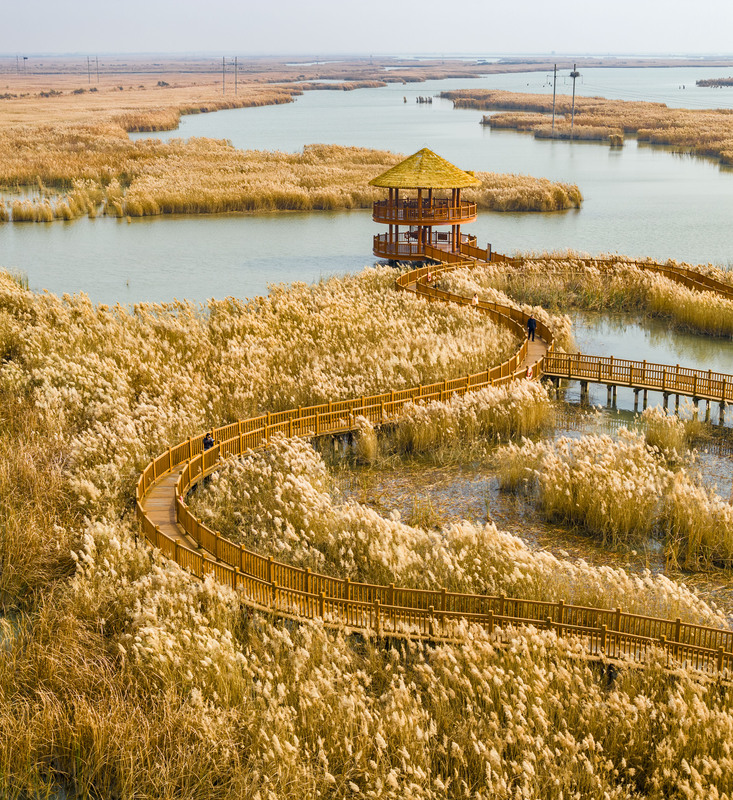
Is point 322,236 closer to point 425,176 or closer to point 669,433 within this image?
point 425,176

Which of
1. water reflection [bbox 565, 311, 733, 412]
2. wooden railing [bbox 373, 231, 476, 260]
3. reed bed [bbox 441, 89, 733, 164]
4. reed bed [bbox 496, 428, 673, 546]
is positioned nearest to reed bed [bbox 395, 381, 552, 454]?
reed bed [bbox 496, 428, 673, 546]

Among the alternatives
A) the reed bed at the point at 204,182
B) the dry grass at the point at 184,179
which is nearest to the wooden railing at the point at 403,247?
the reed bed at the point at 204,182

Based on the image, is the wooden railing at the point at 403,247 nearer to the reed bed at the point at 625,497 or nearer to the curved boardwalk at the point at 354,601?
the reed bed at the point at 625,497

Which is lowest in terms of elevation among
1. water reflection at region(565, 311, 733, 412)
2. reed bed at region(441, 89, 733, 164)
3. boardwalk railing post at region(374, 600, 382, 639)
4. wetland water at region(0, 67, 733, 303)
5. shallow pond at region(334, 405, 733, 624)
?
shallow pond at region(334, 405, 733, 624)

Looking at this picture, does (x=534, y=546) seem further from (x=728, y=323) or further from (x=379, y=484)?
(x=728, y=323)

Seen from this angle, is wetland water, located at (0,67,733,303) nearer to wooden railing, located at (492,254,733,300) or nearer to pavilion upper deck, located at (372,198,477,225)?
pavilion upper deck, located at (372,198,477,225)

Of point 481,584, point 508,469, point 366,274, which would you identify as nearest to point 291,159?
point 366,274
